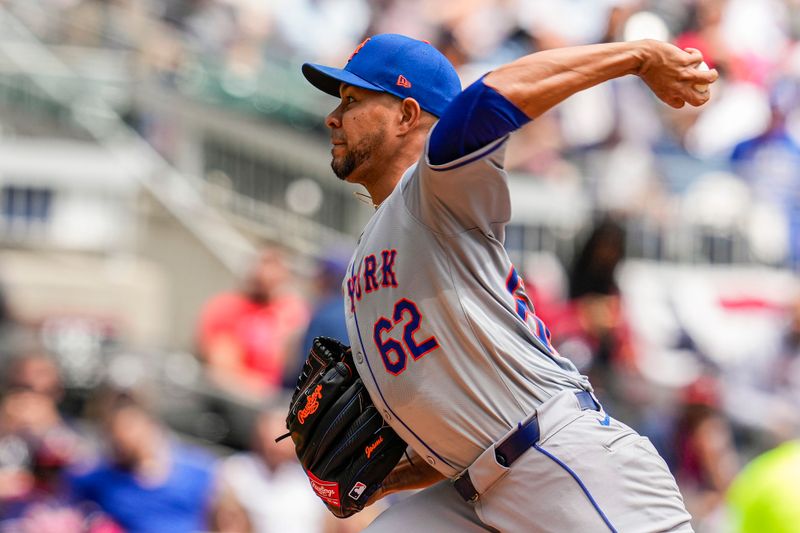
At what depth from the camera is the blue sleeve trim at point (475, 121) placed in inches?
116

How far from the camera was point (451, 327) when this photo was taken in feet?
10.4

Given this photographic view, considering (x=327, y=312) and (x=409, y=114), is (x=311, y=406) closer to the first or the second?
(x=409, y=114)

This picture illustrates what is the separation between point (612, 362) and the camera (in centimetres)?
790

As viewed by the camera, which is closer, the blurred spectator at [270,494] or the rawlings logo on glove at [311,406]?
the rawlings logo on glove at [311,406]

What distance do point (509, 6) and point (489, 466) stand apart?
25.1 ft

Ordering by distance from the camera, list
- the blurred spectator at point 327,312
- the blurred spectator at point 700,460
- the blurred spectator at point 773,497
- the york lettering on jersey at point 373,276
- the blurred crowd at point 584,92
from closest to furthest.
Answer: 1. the blurred spectator at point 773,497
2. the york lettering on jersey at point 373,276
3. the blurred spectator at point 327,312
4. the blurred spectator at point 700,460
5. the blurred crowd at point 584,92

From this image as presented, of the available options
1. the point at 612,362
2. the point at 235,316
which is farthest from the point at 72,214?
the point at 612,362

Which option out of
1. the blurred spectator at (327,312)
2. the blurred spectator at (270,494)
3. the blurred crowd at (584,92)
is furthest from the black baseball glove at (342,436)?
the blurred crowd at (584,92)

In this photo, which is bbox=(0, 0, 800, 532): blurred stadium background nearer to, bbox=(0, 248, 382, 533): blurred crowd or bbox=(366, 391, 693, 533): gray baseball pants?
bbox=(0, 248, 382, 533): blurred crowd

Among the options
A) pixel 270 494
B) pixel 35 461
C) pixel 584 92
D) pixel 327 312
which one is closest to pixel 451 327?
pixel 327 312

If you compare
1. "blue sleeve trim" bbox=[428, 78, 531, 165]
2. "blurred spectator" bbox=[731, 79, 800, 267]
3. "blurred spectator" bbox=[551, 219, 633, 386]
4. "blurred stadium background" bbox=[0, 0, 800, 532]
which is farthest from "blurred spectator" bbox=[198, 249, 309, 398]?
"blue sleeve trim" bbox=[428, 78, 531, 165]

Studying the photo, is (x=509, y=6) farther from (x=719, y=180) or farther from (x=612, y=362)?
(x=612, y=362)

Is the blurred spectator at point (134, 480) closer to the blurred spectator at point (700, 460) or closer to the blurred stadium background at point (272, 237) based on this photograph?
the blurred stadium background at point (272, 237)

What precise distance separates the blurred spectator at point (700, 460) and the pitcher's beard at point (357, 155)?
14.4 feet
